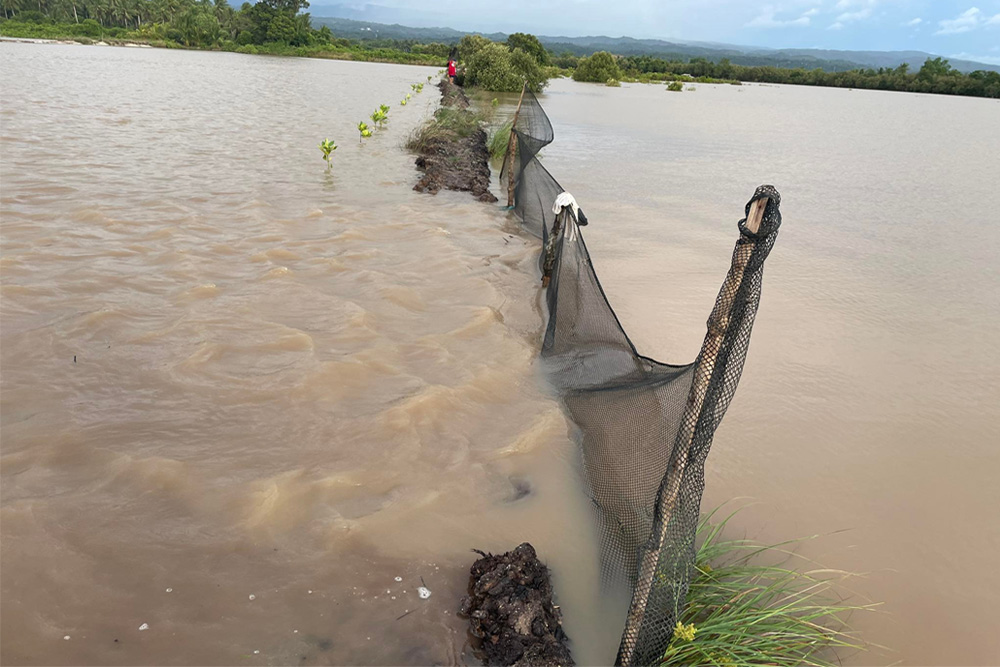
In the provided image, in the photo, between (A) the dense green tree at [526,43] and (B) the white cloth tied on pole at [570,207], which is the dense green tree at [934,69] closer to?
(A) the dense green tree at [526,43]

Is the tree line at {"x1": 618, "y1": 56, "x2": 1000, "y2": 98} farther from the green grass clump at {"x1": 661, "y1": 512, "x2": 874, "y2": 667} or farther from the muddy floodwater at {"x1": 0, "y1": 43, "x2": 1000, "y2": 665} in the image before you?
the green grass clump at {"x1": 661, "y1": 512, "x2": 874, "y2": 667}

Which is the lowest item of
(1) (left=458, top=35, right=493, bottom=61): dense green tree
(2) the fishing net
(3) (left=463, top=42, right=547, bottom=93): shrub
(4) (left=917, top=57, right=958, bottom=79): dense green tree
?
(2) the fishing net

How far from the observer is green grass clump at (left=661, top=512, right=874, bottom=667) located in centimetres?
214

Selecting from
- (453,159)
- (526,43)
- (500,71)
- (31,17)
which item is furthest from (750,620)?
(31,17)

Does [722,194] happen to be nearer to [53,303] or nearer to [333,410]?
[333,410]

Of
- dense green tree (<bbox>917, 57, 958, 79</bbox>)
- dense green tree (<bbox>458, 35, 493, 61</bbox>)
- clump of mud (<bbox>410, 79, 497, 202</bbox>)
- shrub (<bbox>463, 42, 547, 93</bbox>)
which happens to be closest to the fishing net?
clump of mud (<bbox>410, 79, 497, 202</bbox>)

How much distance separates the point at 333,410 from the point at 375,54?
5992 cm

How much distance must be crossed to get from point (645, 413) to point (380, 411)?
1637 mm

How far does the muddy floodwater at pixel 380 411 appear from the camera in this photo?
2.44 meters

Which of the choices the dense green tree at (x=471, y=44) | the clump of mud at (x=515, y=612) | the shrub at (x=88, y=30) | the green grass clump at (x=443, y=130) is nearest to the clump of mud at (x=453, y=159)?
the green grass clump at (x=443, y=130)

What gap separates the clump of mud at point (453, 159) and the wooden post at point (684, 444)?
727cm

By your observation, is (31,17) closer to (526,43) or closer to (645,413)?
(526,43)

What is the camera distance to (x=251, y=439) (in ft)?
10.9

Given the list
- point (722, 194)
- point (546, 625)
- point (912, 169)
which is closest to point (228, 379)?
point (546, 625)
